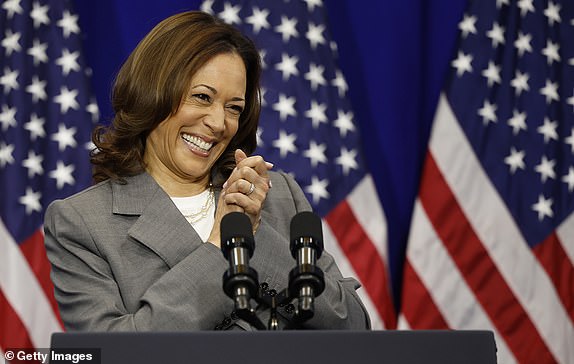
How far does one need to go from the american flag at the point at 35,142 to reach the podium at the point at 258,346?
2.16m

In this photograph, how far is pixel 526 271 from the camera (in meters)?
3.59

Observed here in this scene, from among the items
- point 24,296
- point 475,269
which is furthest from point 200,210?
point 475,269

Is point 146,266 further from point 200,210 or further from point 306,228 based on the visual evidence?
point 306,228

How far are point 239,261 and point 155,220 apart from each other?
0.61 metres

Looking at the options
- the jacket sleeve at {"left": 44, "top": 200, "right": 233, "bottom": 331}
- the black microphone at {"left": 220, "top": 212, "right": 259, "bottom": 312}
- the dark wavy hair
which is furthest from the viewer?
the dark wavy hair

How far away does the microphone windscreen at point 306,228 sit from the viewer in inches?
57.7

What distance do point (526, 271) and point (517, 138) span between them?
563 mm

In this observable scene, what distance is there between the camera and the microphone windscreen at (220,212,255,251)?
4.74ft

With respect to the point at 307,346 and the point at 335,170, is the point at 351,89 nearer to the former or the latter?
the point at 335,170

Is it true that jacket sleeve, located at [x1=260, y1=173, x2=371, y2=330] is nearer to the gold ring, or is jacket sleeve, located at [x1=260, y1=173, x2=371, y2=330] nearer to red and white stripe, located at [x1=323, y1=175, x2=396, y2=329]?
the gold ring

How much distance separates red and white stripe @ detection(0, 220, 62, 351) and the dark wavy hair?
4.23ft

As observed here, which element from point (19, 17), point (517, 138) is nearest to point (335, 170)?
point (517, 138)

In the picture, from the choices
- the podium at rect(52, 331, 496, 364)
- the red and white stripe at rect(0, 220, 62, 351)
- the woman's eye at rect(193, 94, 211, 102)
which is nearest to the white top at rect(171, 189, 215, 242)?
the woman's eye at rect(193, 94, 211, 102)

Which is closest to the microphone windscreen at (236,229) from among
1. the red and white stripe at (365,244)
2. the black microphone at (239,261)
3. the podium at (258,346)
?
the black microphone at (239,261)
